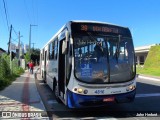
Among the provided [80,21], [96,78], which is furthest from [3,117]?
[80,21]

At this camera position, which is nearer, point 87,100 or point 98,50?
point 87,100

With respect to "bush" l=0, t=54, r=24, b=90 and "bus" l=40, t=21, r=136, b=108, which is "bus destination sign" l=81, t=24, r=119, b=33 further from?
"bush" l=0, t=54, r=24, b=90

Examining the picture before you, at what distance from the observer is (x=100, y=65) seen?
1016 centimetres

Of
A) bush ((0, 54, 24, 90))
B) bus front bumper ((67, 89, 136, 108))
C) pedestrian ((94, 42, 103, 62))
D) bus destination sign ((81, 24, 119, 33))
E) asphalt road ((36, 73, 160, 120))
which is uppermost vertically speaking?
bus destination sign ((81, 24, 119, 33))

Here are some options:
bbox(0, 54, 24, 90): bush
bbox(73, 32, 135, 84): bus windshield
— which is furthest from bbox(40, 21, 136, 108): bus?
bbox(0, 54, 24, 90): bush

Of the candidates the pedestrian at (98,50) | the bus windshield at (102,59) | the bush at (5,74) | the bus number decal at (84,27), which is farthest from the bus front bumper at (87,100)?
the bush at (5,74)

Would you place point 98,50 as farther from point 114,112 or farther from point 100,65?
point 114,112

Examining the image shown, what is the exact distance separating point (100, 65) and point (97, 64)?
10 cm

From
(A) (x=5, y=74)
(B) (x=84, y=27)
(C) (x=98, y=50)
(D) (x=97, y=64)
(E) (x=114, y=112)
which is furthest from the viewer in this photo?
(A) (x=5, y=74)

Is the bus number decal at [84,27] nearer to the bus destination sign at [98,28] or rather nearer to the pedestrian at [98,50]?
the bus destination sign at [98,28]

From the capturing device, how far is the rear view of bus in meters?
9.89

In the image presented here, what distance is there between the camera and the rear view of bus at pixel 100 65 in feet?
32.4

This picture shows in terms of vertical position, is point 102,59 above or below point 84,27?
below

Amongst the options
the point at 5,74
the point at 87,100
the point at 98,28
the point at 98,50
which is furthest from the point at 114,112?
the point at 5,74
